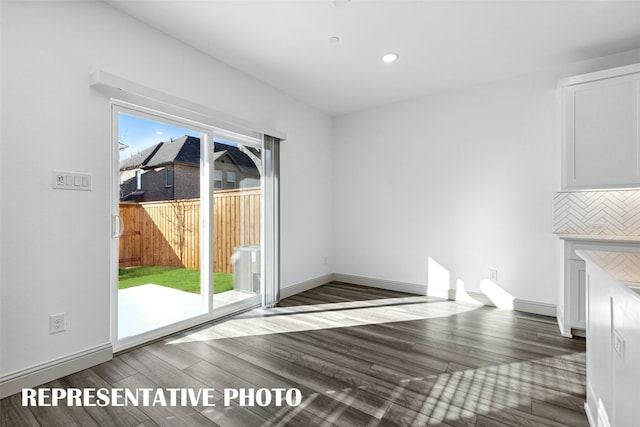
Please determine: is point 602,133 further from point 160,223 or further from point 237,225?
point 160,223

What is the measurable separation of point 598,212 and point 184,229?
14.0 feet

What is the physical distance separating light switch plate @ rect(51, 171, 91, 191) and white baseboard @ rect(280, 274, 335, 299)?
8.30 ft

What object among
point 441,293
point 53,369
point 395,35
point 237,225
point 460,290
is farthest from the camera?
point 441,293

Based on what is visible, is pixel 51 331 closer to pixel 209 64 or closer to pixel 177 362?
pixel 177 362

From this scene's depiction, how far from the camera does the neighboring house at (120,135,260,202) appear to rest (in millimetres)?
2613

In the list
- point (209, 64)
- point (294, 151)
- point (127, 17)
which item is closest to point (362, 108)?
point (294, 151)

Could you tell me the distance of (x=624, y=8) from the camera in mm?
2342

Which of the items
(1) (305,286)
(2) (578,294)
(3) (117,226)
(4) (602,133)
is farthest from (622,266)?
(1) (305,286)

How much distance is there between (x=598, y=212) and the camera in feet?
9.89

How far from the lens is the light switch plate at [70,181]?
2062 millimetres

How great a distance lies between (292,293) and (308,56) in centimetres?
302

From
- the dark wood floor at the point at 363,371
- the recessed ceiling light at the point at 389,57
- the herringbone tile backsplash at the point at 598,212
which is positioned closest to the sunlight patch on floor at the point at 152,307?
the dark wood floor at the point at 363,371

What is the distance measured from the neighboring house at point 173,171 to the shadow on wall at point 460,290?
2.87 meters

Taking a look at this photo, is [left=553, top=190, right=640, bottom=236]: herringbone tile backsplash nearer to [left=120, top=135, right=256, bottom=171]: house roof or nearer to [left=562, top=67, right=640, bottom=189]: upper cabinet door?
[left=562, top=67, right=640, bottom=189]: upper cabinet door
